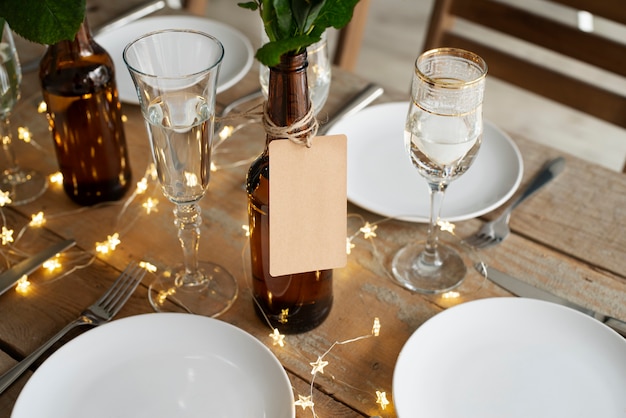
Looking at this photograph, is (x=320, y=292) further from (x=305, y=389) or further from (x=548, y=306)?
(x=548, y=306)

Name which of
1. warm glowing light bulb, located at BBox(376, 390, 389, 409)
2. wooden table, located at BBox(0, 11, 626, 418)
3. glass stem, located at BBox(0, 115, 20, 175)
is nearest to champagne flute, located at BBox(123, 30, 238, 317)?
wooden table, located at BBox(0, 11, 626, 418)

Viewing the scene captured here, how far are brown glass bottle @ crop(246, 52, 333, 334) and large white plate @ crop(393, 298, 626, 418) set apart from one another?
11 centimetres

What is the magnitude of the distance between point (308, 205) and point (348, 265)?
210mm

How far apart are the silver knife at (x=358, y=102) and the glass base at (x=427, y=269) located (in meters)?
0.26

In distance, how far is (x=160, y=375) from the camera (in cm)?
71

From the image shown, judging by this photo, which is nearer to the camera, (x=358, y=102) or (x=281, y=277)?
(x=281, y=277)

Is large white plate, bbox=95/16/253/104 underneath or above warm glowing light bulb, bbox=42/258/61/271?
above

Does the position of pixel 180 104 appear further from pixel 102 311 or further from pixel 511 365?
pixel 511 365

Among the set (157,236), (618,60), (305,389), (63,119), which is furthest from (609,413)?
(618,60)

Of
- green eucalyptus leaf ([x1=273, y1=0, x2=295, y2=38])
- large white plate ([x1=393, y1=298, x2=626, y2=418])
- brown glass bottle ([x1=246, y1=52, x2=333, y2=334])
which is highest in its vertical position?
green eucalyptus leaf ([x1=273, y1=0, x2=295, y2=38])

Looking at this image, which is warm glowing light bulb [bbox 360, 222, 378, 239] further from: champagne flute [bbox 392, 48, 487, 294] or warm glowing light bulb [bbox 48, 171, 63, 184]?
warm glowing light bulb [bbox 48, 171, 63, 184]

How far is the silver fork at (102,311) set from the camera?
2.38 feet

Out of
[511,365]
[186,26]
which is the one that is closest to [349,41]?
[186,26]

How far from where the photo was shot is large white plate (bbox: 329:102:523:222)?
938 mm
